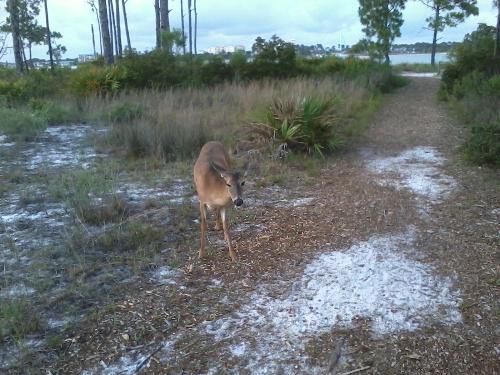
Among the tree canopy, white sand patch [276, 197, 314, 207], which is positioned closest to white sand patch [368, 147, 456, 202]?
white sand patch [276, 197, 314, 207]

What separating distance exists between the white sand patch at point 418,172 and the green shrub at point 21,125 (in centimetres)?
742

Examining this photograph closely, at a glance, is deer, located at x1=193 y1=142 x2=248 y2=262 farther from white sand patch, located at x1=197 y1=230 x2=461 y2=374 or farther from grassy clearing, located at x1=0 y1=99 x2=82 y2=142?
grassy clearing, located at x1=0 y1=99 x2=82 y2=142

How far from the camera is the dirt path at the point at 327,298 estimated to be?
350cm

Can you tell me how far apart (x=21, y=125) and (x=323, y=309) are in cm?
941

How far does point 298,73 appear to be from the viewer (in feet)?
70.0

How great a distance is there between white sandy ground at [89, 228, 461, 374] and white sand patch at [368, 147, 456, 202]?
2.56 meters

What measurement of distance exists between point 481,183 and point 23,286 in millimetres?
6510

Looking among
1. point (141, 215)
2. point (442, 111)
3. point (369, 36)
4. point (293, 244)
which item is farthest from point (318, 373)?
point (369, 36)

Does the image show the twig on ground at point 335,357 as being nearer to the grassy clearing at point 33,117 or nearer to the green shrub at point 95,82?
the grassy clearing at point 33,117

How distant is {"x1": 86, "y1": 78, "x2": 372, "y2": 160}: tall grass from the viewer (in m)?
9.59

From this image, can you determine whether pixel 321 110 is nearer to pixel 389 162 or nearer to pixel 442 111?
pixel 389 162

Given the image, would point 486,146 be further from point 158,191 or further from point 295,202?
point 158,191

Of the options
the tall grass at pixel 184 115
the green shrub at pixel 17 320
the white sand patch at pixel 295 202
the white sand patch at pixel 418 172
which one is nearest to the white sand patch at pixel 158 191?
the white sand patch at pixel 295 202

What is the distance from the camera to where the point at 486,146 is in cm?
838
